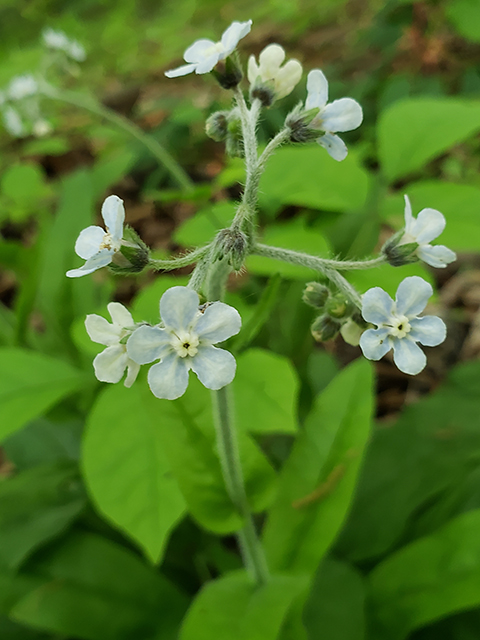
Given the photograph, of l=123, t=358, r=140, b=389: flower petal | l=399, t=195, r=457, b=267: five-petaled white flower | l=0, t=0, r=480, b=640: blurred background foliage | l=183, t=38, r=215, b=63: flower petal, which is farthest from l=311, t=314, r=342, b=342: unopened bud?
l=183, t=38, r=215, b=63: flower petal

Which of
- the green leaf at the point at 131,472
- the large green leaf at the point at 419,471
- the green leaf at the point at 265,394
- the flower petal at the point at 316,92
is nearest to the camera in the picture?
the flower petal at the point at 316,92

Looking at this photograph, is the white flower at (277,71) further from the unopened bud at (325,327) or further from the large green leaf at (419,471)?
the large green leaf at (419,471)

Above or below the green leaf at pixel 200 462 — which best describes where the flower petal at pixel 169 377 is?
above

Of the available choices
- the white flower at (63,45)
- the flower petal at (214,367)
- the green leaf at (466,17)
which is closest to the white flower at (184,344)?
the flower petal at (214,367)

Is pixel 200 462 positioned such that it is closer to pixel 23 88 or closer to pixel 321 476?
pixel 321 476

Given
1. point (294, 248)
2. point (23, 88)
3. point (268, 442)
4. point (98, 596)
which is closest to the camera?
point (98, 596)

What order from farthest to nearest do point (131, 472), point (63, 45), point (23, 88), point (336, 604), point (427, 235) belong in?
point (63, 45)
point (23, 88)
point (336, 604)
point (131, 472)
point (427, 235)

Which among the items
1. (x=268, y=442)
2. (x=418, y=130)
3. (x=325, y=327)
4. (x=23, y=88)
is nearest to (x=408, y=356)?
(x=325, y=327)
